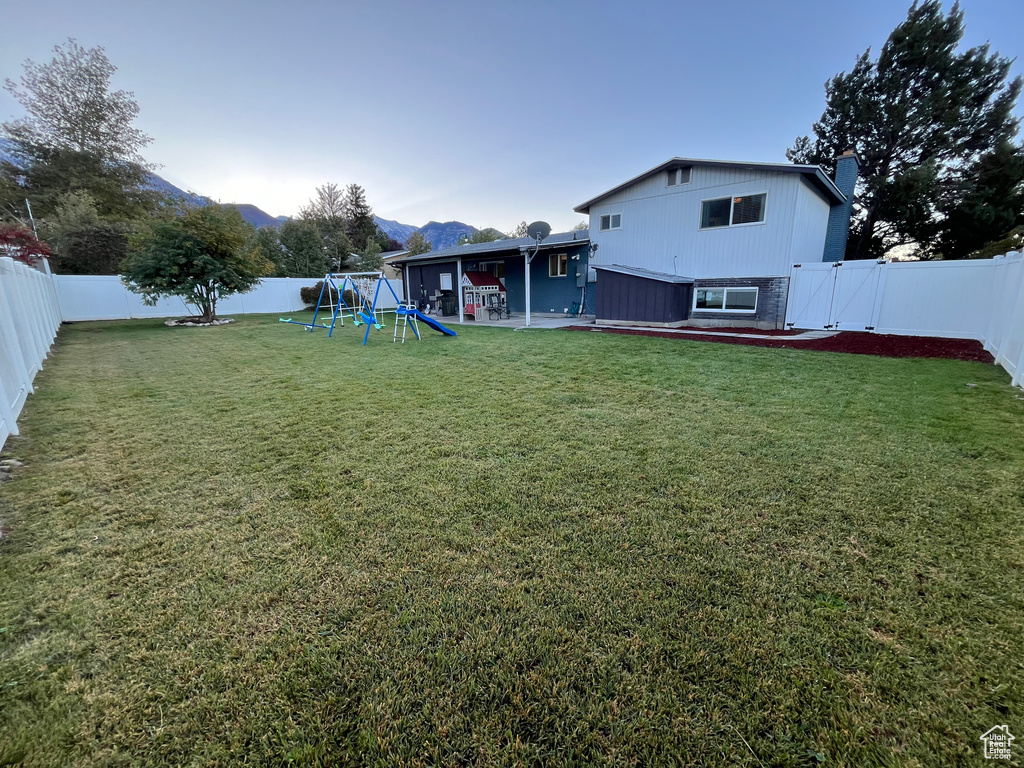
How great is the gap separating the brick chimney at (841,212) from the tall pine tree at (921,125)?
667 cm

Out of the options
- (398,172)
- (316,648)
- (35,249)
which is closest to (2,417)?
(316,648)

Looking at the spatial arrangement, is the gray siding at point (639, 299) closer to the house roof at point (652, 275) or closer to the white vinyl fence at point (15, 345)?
the house roof at point (652, 275)

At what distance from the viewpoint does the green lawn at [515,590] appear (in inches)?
50.4

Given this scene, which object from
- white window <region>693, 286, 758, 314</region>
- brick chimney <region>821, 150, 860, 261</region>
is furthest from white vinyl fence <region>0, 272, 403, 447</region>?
brick chimney <region>821, 150, 860, 261</region>

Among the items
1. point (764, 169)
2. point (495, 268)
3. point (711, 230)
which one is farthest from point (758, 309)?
point (495, 268)

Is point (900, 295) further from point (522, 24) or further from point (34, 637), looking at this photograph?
point (34, 637)

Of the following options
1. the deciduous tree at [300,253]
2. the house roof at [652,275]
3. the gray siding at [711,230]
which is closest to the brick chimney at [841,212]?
the gray siding at [711,230]

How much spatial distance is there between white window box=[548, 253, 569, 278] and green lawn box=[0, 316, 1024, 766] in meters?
13.6

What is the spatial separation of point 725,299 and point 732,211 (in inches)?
111

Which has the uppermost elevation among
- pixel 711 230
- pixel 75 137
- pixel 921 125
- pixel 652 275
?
pixel 75 137

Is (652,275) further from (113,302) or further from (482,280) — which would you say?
(113,302)

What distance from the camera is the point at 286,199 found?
Result: 113 ft

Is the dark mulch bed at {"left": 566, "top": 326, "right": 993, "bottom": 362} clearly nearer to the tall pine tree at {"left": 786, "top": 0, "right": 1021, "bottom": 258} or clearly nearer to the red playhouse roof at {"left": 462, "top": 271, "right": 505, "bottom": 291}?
the red playhouse roof at {"left": 462, "top": 271, "right": 505, "bottom": 291}

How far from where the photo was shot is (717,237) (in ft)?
42.3
